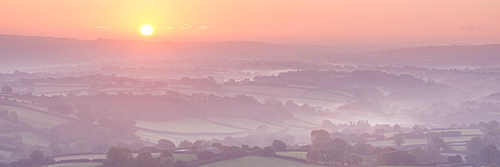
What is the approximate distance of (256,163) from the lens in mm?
42625

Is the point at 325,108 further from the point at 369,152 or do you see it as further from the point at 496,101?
the point at 369,152

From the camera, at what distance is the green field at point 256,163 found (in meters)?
41.8

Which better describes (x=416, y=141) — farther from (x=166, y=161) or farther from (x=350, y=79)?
(x=350, y=79)

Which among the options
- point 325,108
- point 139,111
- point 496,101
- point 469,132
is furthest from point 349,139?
point 496,101

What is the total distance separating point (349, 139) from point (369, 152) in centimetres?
1800

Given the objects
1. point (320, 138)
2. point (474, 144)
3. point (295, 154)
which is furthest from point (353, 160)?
point (474, 144)

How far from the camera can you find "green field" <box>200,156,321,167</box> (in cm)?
4181

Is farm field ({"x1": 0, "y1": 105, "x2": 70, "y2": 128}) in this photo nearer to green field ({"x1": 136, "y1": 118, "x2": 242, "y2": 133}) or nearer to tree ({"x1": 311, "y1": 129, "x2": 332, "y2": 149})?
green field ({"x1": 136, "y1": 118, "x2": 242, "y2": 133})

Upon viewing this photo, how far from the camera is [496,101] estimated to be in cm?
12319

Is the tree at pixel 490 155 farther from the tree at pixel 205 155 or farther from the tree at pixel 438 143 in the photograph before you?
the tree at pixel 205 155

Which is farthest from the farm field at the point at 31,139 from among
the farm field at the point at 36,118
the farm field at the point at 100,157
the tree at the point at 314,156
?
the tree at the point at 314,156

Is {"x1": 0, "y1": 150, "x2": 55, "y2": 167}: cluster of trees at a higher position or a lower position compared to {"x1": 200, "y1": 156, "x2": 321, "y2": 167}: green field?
lower

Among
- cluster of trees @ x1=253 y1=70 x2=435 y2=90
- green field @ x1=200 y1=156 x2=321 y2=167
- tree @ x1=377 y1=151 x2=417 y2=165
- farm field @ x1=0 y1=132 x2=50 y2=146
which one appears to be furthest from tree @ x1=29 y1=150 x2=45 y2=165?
cluster of trees @ x1=253 y1=70 x2=435 y2=90

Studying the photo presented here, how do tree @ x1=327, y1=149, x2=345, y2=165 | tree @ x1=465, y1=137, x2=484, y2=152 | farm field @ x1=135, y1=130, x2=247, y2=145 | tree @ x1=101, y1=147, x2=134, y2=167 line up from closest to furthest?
tree @ x1=101, y1=147, x2=134, y2=167
tree @ x1=327, y1=149, x2=345, y2=165
tree @ x1=465, y1=137, x2=484, y2=152
farm field @ x1=135, y1=130, x2=247, y2=145
